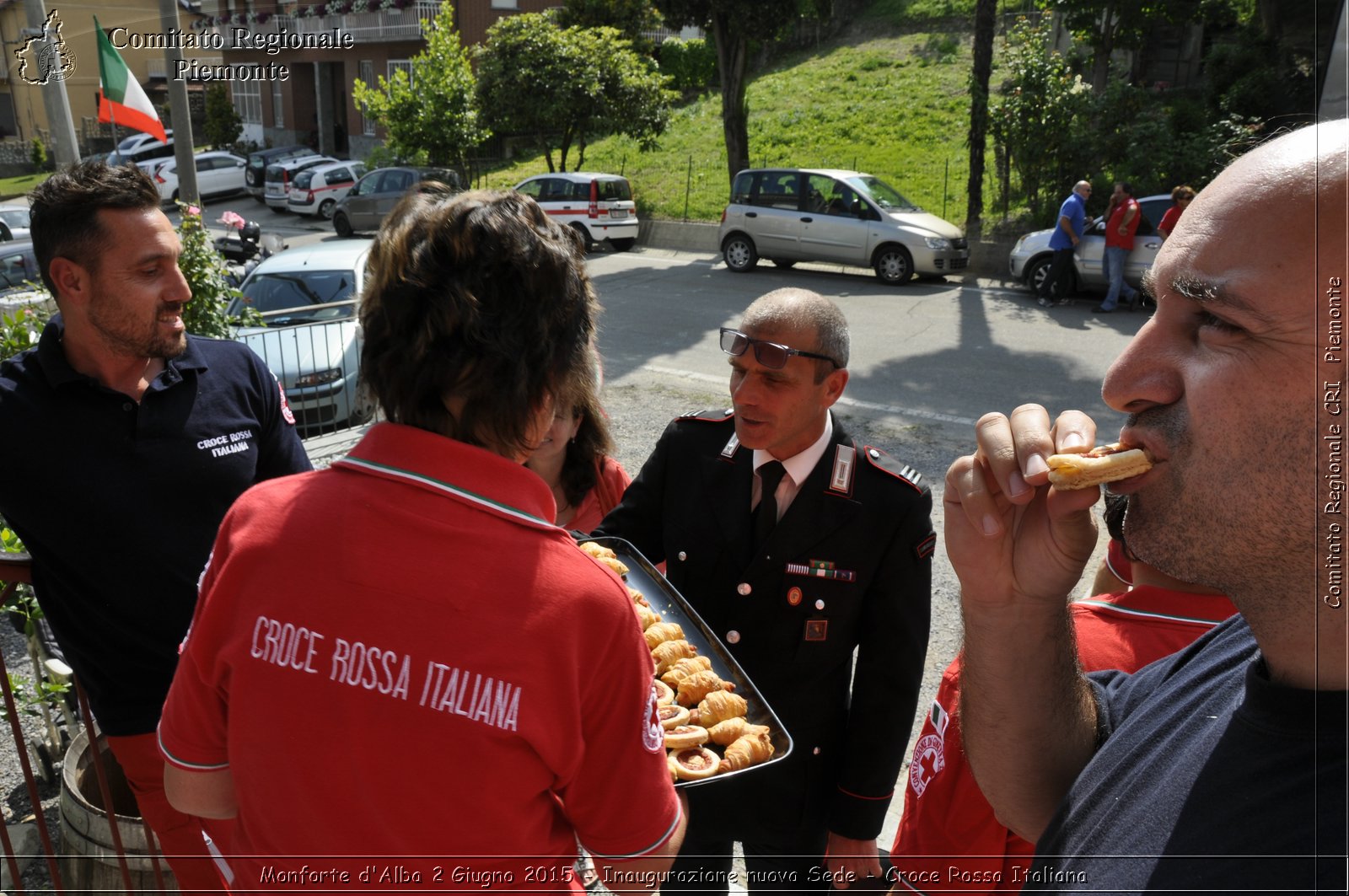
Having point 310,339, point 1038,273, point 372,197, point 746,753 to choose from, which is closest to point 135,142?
point 372,197

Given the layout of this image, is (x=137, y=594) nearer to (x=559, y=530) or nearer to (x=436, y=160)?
(x=559, y=530)

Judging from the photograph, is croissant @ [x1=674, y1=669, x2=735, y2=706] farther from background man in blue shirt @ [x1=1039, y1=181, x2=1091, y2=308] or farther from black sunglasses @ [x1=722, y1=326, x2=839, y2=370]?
background man in blue shirt @ [x1=1039, y1=181, x2=1091, y2=308]

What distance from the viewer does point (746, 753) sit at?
2.25m

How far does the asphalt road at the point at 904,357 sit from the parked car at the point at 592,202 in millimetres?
2184

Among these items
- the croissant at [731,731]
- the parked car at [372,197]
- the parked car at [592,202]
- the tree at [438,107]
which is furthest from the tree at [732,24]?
the croissant at [731,731]

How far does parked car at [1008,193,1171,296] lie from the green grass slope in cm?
424

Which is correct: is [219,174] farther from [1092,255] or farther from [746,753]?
[746,753]

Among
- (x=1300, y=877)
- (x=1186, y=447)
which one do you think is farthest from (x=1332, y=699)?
(x=1186, y=447)

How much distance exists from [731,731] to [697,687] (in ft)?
0.57

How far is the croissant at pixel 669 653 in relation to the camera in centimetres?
258

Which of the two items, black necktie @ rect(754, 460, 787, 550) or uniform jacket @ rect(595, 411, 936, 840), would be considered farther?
black necktie @ rect(754, 460, 787, 550)

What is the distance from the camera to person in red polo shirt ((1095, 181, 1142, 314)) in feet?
45.0

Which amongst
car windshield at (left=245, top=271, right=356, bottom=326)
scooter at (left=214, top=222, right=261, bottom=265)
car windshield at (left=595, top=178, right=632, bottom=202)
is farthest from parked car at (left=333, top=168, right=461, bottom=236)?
car windshield at (left=245, top=271, right=356, bottom=326)

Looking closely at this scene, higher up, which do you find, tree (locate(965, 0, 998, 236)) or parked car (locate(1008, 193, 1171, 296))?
tree (locate(965, 0, 998, 236))
